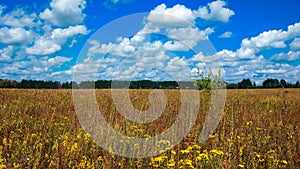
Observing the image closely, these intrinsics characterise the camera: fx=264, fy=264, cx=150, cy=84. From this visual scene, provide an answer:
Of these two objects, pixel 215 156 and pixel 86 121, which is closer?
pixel 215 156

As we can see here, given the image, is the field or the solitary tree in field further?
the solitary tree in field

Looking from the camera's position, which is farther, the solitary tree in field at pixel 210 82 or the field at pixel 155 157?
the solitary tree in field at pixel 210 82

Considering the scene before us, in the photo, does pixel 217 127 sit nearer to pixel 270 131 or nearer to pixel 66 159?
pixel 270 131

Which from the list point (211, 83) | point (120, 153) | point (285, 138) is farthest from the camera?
point (211, 83)

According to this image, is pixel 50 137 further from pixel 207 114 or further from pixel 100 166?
pixel 207 114

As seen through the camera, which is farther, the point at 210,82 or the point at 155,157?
the point at 210,82

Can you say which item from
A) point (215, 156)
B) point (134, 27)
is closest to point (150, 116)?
point (134, 27)

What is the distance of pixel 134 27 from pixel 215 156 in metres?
4.50

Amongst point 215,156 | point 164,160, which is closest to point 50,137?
point 164,160

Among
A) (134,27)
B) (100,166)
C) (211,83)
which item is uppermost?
(134,27)

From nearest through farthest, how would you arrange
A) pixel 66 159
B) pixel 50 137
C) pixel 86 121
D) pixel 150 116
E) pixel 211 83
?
pixel 66 159 < pixel 50 137 < pixel 86 121 < pixel 150 116 < pixel 211 83

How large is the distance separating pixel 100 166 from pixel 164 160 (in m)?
0.84

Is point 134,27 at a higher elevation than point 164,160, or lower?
higher

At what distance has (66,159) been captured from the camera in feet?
11.1
